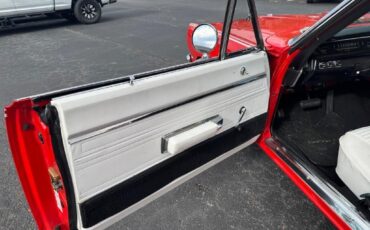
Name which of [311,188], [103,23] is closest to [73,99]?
[311,188]

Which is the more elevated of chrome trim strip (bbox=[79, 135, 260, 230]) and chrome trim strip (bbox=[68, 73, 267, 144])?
chrome trim strip (bbox=[68, 73, 267, 144])

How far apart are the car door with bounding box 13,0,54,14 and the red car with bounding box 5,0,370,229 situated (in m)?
6.54

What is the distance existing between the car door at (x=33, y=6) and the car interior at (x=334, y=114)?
6867 mm

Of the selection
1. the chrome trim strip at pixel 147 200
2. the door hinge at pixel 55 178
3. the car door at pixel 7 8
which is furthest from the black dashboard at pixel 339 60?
the car door at pixel 7 8

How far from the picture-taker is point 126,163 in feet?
3.70

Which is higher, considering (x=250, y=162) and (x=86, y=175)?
(x=86, y=175)

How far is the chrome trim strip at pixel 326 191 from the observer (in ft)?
4.51

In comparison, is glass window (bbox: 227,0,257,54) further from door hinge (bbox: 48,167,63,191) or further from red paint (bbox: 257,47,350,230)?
door hinge (bbox: 48,167,63,191)

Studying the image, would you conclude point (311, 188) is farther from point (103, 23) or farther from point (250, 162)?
point (103, 23)

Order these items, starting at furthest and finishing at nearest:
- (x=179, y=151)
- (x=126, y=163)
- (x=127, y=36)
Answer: (x=127, y=36), (x=179, y=151), (x=126, y=163)

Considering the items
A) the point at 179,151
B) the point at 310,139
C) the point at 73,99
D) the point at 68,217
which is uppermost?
the point at 73,99

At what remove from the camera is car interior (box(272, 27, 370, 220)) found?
1640 mm

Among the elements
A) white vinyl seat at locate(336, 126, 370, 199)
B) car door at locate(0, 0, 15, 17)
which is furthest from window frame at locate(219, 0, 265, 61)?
car door at locate(0, 0, 15, 17)

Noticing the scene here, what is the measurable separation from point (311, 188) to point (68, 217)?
120cm
